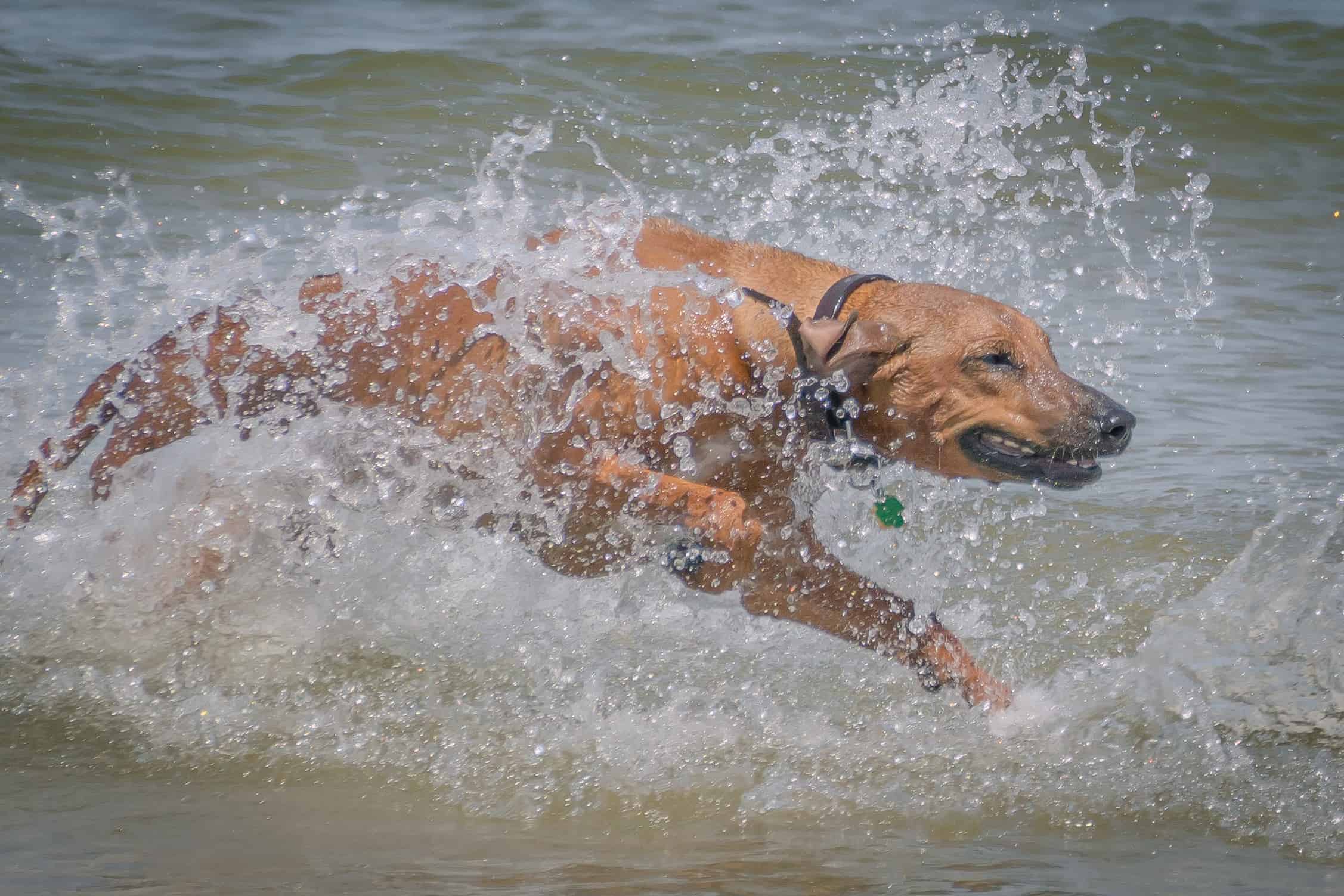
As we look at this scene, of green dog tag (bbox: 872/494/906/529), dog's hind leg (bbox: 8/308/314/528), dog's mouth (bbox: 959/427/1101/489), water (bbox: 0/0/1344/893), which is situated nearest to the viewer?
water (bbox: 0/0/1344/893)

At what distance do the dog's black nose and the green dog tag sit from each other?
0.51 m

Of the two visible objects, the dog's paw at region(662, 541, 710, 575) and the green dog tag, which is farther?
the green dog tag

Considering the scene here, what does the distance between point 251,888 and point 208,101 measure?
8.30 metres

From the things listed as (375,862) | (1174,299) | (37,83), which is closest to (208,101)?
(37,83)

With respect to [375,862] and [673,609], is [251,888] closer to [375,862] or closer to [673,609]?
[375,862]

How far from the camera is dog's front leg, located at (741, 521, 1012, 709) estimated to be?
3.59 metres

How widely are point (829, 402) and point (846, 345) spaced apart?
0.51 ft

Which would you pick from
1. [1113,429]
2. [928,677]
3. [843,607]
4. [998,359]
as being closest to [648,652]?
[843,607]

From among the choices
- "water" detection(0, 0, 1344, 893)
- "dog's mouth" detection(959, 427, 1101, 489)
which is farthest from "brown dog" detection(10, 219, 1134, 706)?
"water" detection(0, 0, 1344, 893)

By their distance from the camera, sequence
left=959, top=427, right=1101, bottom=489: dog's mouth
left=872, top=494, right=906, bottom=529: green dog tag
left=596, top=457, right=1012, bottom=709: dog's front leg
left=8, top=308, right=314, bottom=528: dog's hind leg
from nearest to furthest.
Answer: left=959, top=427, right=1101, bottom=489: dog's mouth, left=872, top=494, right=906, bottom=529: green dog tag, left=596, top=457, right=1012, bottom=709: dog's front leg, left=8, top=308, right=314, bottom=528: dog's hind leg

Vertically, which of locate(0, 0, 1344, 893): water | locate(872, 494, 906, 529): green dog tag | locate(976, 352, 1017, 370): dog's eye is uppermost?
locate(976, 352, 1017, 370): dog's eye

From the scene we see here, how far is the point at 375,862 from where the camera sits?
104 inches

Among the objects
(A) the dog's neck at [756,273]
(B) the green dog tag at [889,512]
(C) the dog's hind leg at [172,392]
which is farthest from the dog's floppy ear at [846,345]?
(C) the dog's hind leg at [172,392]

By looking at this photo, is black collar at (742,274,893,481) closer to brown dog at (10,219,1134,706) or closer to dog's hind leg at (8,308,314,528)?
brown dog at (10,219,1134,706)
